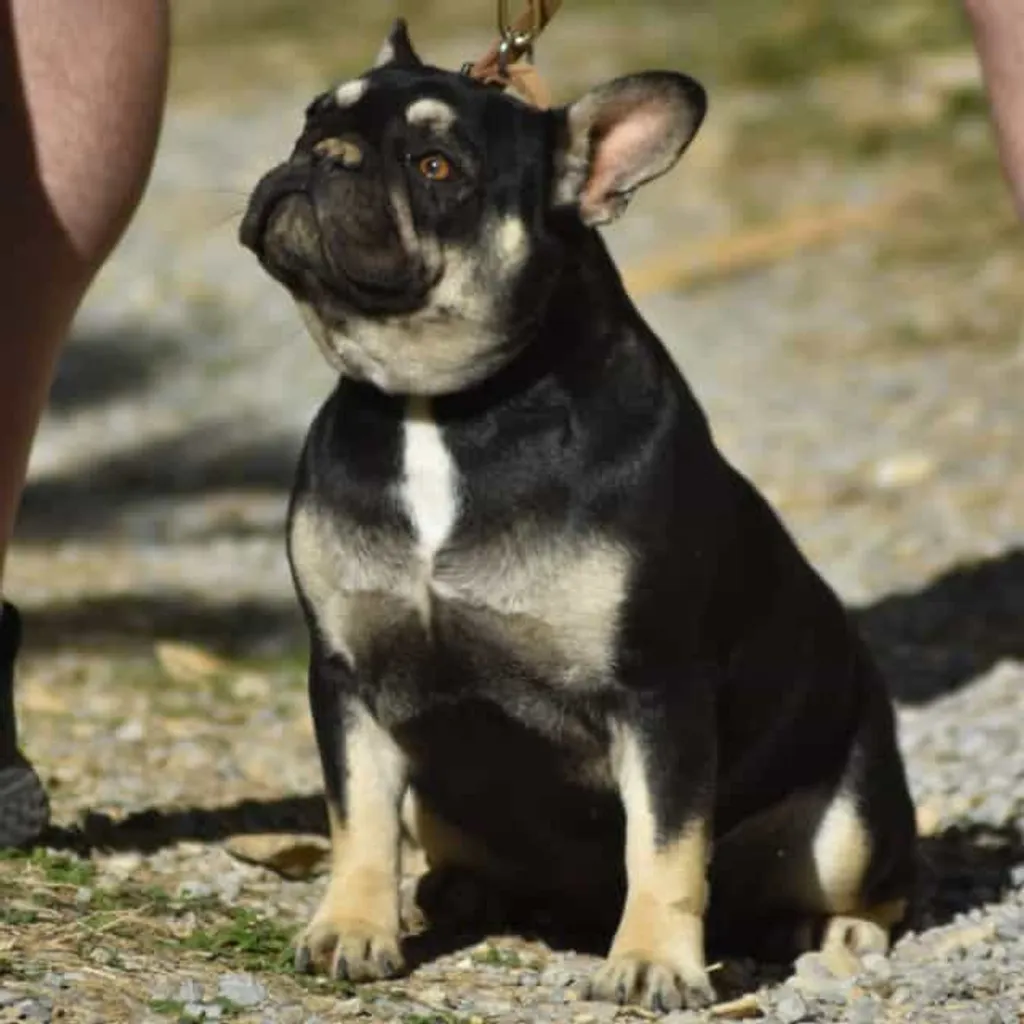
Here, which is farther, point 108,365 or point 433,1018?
point 108,365

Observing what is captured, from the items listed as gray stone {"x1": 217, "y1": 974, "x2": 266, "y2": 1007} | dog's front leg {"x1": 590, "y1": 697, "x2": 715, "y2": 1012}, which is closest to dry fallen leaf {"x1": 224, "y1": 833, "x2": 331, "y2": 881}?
gray stone {"x1": 217, "y1": 974, "x2": 266, "y2": 1007}

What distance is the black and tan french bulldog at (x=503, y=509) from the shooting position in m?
4.17

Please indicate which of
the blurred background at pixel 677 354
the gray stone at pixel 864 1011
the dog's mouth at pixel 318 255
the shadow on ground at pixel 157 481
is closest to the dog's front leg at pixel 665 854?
the gray stone at pixel 864 1011

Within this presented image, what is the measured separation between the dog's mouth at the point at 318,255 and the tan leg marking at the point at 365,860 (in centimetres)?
66

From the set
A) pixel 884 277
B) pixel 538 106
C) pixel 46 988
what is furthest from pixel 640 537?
pixel 884 277

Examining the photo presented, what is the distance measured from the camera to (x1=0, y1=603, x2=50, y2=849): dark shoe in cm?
473

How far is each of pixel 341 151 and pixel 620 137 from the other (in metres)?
0.47

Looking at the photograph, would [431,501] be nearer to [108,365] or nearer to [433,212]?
[433,212]

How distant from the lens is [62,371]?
11.0 m

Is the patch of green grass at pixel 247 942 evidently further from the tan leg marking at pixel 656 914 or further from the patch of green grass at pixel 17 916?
the tan leg marking at pixel 656 914

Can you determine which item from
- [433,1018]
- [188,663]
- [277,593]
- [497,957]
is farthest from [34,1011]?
[277,593]

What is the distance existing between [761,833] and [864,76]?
925cm

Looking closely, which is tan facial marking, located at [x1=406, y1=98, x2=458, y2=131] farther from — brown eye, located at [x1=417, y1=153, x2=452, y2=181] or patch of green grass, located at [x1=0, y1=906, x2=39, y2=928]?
patch of green grass, located at [x1=0, y1=906, x2=39, y2=928]

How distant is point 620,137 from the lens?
438 centimetres
